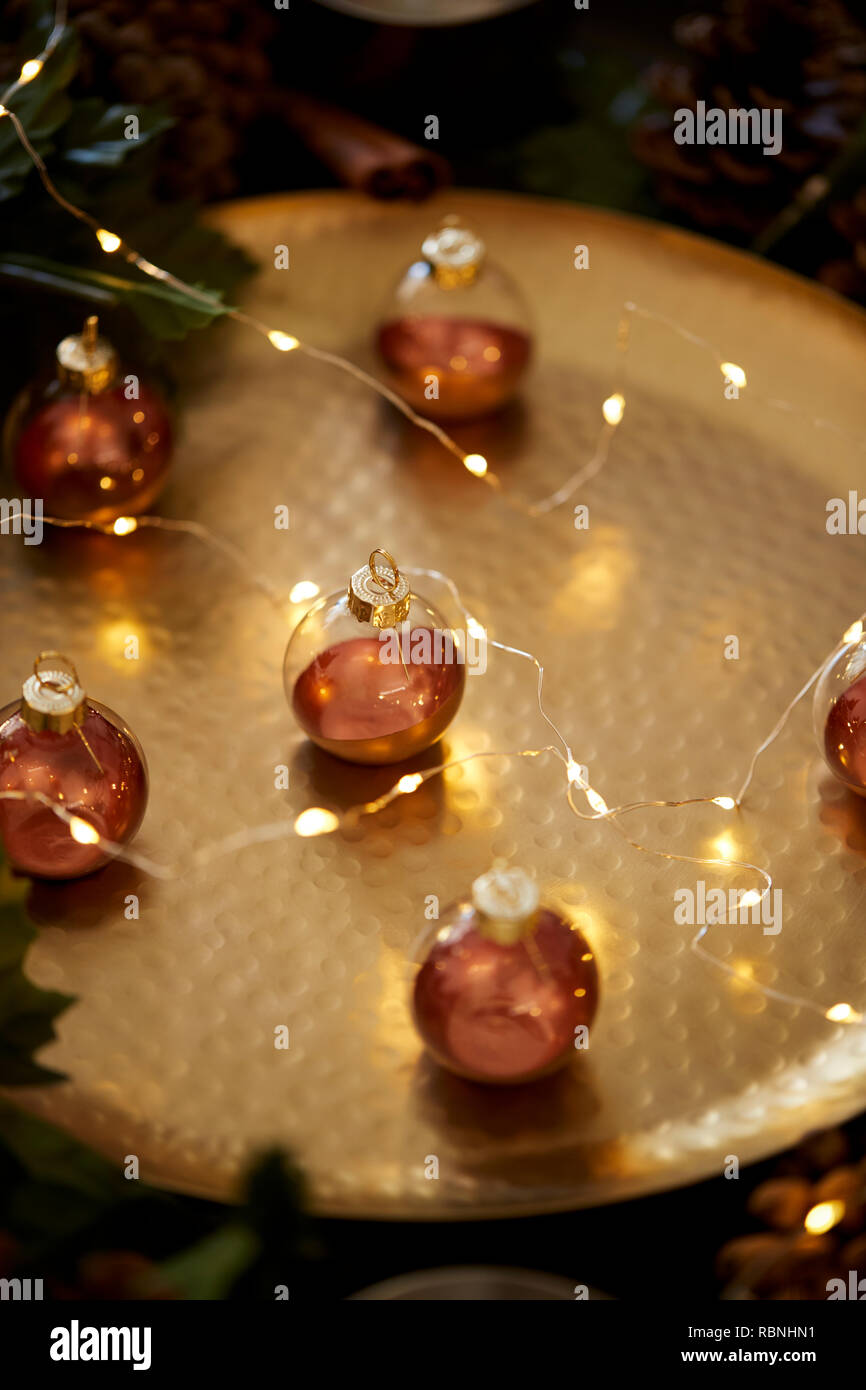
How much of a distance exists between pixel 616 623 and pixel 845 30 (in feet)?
1.54

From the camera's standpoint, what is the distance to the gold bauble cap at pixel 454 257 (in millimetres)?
843

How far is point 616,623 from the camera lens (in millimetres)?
786

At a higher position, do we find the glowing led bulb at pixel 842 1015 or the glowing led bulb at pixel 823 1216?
the glowing led bulb at pixel 842 1015

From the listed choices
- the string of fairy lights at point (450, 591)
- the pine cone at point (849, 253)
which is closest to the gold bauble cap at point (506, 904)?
the string of fairy lights at point (450, 591)

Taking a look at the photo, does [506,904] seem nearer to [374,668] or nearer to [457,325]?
[374,668]

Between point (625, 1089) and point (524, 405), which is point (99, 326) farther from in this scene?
point (625, 1089)

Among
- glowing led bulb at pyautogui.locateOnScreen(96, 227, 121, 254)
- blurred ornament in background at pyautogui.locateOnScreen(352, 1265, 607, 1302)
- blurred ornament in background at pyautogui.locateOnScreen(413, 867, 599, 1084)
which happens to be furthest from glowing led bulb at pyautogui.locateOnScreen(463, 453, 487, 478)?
blurred ornament in background at pyautogui.locateOnScreen(352, 1265, 607, 1302)

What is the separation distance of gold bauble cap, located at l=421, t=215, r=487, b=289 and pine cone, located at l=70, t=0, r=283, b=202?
0.58 feet

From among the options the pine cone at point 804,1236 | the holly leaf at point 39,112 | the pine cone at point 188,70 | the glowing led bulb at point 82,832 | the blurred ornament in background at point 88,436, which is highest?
the pine cone at point 188,70

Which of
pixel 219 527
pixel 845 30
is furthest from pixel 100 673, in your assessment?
pixel 845 30

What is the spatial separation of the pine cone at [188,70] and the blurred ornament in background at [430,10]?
8 cm

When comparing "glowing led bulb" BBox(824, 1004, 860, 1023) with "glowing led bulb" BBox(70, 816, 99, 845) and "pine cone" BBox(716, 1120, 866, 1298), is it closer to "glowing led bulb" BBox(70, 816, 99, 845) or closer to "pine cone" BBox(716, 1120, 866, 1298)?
"pine cone" BBox(716, 1120, 866, 1298)

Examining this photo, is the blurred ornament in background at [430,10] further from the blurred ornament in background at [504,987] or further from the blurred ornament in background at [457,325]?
the blurred ornament in background at [504,987]

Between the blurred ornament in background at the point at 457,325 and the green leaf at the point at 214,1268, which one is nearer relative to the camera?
the green leaf at the point at 214,1268
